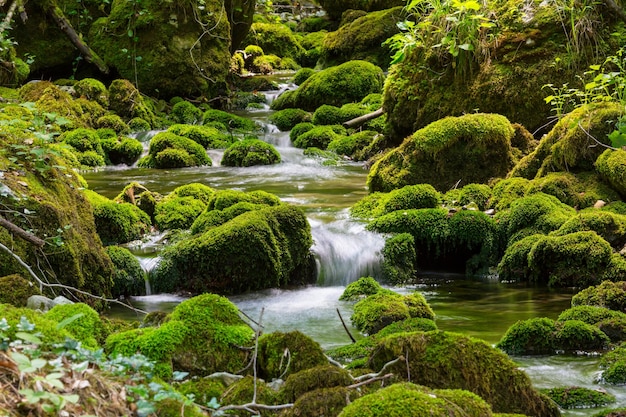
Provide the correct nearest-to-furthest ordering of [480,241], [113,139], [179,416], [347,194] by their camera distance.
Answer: [179,416]
[480,241]
[347,194]
[113,139]

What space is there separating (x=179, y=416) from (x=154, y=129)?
48.3 ft

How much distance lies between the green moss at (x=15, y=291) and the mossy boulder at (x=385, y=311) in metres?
2.85

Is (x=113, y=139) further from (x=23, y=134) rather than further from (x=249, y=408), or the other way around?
(x=249, y=408)

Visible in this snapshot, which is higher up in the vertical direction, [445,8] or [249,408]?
[445,8]

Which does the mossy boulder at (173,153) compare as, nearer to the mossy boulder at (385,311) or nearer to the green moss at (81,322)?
the mossy boulder at (385,311)

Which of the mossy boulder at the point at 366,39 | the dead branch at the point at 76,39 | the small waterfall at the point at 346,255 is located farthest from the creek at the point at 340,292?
the mossy boulder at the point at 366,39

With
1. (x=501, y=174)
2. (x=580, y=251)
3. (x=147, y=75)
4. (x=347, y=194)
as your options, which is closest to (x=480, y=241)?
(x=580, y=251)

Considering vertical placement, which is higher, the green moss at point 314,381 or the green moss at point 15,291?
the green moss at point 15,291

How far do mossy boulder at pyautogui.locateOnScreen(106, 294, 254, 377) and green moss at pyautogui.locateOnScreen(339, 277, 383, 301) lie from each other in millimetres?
3497

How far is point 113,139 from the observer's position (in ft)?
51.3

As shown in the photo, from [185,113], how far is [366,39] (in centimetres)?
745

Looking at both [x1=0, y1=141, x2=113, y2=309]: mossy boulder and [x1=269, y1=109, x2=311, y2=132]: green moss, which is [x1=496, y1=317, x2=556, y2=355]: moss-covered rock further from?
[x1=269, y1=109, x2=311, y2=132]: green moss

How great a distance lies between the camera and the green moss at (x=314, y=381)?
12.2ft

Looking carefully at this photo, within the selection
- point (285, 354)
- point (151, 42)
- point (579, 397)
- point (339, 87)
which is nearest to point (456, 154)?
point (579, 397)
